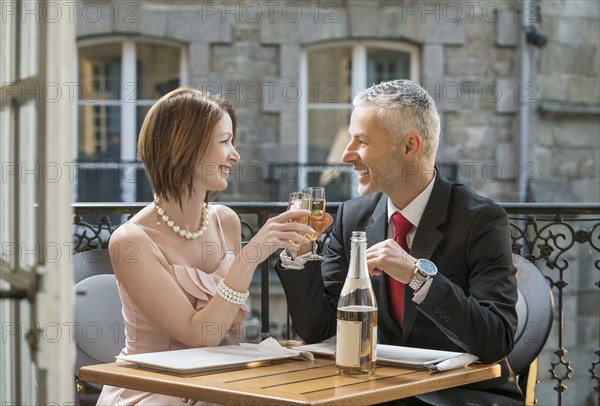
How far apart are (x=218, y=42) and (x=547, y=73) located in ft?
11.9

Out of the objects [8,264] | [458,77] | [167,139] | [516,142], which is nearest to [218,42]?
[458,77]

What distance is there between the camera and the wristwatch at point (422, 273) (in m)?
3.16

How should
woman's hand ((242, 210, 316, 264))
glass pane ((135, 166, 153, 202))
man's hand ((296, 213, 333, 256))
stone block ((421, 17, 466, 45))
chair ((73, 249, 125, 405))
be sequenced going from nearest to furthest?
woman's hand ((242, 210, 316, 264)) → man's hand ((296, 213, 333, 256)) → chair ((73, 249, 125, 405)) → glass pane ((135, 166, 153, 202)) → stone block ((421, 17, 466, 45))

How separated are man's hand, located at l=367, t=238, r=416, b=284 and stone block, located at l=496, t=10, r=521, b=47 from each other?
9.57 metres

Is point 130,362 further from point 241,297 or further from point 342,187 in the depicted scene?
point 342,187

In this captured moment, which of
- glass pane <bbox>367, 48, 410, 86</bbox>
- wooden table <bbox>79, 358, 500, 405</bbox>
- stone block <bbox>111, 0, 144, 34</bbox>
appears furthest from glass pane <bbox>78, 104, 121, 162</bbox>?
wooden table <bbox>79, 358, 500, 405</bbox>

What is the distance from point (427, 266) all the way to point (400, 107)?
665mm

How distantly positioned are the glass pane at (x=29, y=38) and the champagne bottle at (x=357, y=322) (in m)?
1.05

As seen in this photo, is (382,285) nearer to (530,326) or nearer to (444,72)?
(530,326)

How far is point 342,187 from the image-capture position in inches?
476

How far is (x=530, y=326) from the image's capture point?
3.76m

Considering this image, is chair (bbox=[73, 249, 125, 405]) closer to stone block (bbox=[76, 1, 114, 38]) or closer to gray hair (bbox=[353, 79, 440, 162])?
gray hair (bbox=[353, 79, 440, 162])

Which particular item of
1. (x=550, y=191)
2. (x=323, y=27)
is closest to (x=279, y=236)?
(x=323, y=27)

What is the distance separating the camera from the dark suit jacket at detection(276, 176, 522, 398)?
321cm
